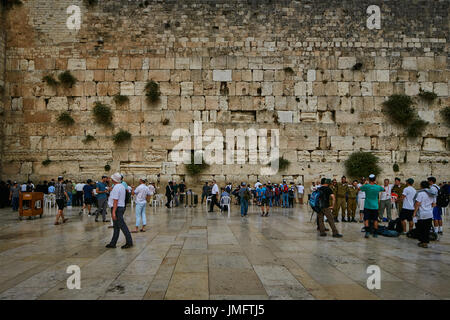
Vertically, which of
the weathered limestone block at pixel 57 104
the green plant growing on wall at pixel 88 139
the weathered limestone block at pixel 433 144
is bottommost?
the weathered limestone block at pixel 433 144

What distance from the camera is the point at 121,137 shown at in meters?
15.5

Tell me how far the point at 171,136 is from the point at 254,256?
11214 millimetres

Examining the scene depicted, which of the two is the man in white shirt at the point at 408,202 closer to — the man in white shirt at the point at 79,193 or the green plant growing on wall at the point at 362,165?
the green plant growing on wall at the point at 362,165

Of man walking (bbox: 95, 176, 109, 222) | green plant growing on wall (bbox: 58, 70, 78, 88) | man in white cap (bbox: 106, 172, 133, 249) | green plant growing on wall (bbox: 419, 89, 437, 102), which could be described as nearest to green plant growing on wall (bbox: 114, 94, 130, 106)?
green plant growing on wall (bbox: 58, 70, 78, 88)

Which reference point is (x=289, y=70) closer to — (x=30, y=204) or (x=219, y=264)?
(x=30, y=204)

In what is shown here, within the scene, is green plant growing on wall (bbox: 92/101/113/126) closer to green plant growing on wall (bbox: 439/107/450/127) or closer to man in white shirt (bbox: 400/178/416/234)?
man in white shirt (bbox: 400/178/416/234)

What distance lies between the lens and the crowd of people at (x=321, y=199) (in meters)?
6.51

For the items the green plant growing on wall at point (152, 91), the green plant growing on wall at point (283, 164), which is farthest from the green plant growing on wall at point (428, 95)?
the green plant growing on wall at point (152, 91)

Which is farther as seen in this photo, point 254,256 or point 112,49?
point 112,49

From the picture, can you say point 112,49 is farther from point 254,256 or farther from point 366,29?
point 254,256

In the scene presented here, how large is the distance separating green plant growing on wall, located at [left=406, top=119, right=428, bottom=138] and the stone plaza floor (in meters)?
10.4

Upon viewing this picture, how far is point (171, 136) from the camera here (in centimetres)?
1567

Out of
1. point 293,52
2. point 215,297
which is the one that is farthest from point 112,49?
point 215,297

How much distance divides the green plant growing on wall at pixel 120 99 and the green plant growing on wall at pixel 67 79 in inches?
91.1
